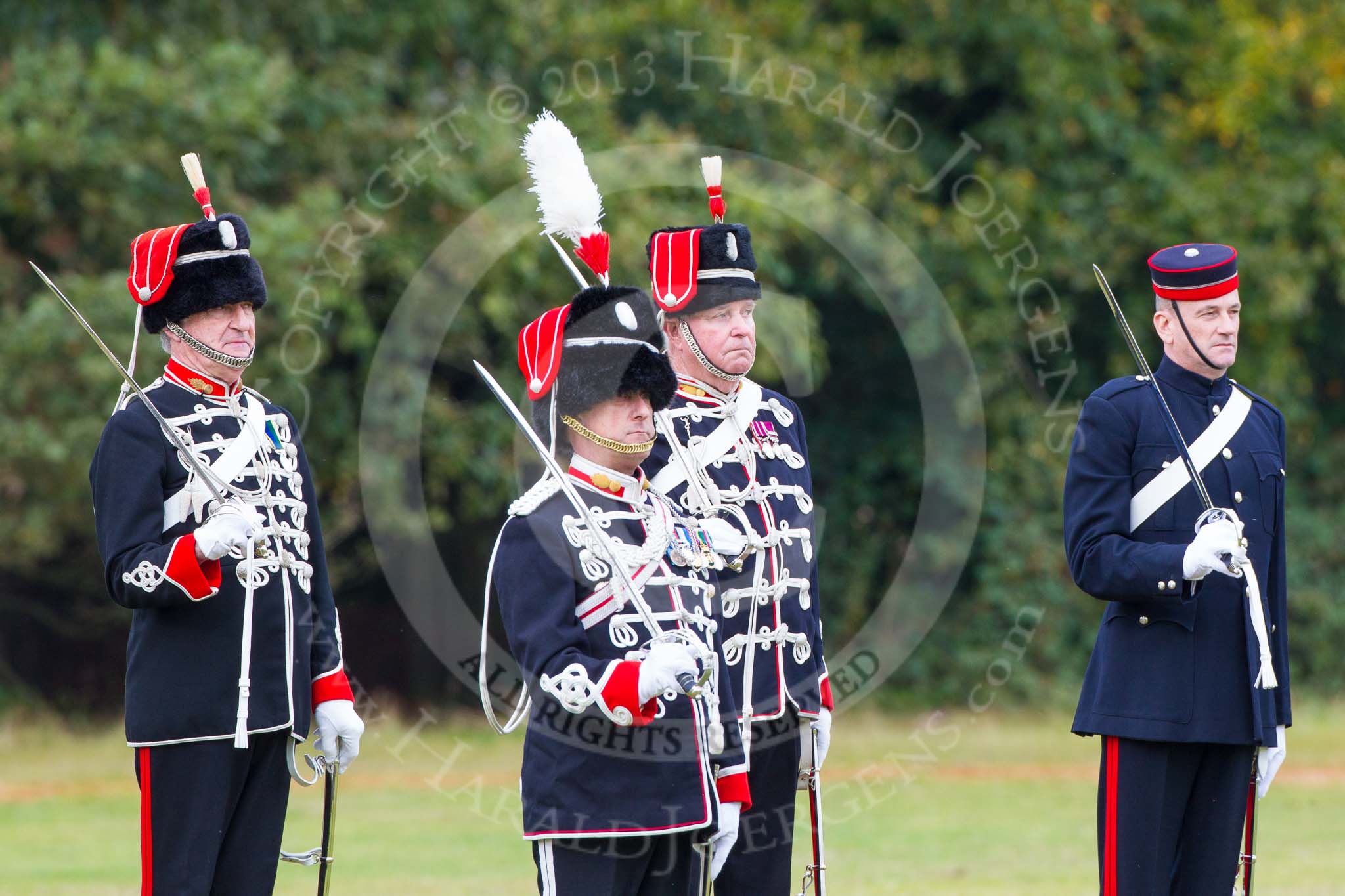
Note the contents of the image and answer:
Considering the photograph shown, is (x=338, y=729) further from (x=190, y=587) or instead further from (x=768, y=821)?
(x=768, y=821)

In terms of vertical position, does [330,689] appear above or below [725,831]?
above

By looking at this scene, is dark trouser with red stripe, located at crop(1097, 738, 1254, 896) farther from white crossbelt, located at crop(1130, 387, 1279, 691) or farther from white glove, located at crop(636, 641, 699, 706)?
white glove, located at crop(636, 641, 699, 706)

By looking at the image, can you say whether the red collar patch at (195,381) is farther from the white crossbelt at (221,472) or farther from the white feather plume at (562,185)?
the white feather plume at (562,185)

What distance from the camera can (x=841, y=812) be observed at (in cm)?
884

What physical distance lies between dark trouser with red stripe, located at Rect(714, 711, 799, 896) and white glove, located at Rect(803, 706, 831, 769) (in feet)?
0.18

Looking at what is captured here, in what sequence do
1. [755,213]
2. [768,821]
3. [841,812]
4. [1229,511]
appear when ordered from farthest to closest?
[755,213] < [841,812] < [768,821] < [1229,511]

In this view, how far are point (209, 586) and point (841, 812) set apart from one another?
5.55 m

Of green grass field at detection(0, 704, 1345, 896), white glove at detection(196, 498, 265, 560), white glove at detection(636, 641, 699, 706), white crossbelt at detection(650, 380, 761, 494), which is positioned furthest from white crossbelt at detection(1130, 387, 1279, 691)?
green grass field at detection(0, 704, 1345, 896)

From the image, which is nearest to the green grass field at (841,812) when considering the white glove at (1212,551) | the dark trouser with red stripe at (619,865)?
the white glove at (1212,551)

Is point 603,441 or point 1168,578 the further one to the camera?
point 1168,578

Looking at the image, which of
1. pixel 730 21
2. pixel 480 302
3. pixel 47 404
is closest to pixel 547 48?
pixel 730 21

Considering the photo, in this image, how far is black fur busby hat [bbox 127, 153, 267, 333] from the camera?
4.04m

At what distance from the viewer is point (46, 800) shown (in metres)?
8.94

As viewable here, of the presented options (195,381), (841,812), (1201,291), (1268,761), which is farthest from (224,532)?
(841,812)
